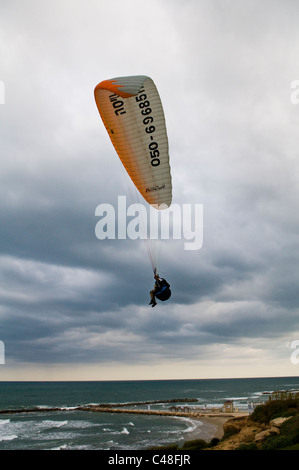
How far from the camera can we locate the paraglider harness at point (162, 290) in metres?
12.2

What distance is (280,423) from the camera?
1905 centimetres

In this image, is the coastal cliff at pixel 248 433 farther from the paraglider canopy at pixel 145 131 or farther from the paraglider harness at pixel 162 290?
the paraglider canopy at pixel 145 131

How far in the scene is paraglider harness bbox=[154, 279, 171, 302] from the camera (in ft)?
40.1

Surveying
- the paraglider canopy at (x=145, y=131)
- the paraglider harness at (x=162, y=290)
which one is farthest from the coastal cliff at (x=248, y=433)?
the paraglider canopy at (x=145, y=131)

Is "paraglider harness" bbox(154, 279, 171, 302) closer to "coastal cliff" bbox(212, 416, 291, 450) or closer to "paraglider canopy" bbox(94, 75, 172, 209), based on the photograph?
"paraglider canopy" bbox(94, 75, 172, 209)

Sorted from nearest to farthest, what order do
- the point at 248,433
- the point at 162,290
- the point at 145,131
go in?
1. the point at 162,290
2. the point at 145,131
3. the point at 248,433

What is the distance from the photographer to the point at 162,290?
12273mm

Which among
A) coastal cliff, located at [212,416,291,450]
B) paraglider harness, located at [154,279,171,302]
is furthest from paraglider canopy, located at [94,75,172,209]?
coastal cliff, located at [212,416,291,450]

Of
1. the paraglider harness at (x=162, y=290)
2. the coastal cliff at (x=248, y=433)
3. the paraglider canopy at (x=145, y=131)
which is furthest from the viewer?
the coastal cliff at (x=248, y=433)

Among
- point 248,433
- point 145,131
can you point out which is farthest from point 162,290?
point 248,433

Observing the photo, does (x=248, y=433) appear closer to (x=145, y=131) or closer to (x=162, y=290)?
(x=162, y=290)
